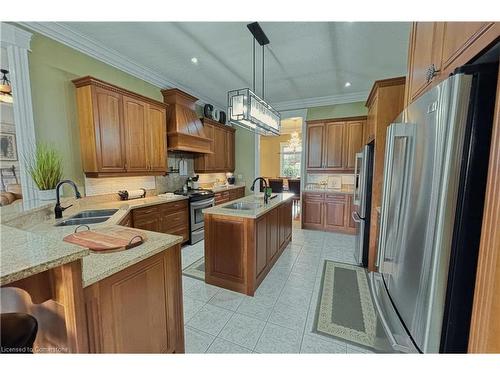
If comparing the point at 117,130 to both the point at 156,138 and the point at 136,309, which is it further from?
the point at 136,309

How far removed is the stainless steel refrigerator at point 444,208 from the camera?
0.75m

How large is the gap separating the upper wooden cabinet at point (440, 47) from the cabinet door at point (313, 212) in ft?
10.5

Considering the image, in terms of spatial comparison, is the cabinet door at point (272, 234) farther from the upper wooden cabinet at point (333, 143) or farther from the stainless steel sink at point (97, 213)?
the upper wooden cabinet at point (333, 143)

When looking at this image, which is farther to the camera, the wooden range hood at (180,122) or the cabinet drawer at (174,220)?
the wooden range hood at (180,122)

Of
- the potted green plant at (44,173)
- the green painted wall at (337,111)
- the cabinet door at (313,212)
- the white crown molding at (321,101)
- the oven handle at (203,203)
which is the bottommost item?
the cabinet door at (313,212)

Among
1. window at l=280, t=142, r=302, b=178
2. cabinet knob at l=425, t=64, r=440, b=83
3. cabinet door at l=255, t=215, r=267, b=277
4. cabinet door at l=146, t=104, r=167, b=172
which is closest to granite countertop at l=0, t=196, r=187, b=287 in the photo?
cabinet door at l=255, t=215, r=267, b=277

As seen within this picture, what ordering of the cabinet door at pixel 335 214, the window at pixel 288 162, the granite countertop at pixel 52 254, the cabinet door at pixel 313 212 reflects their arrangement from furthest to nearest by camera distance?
the window at pixel 288 162 < the cabinet door at pixel 313 212 < the cabinet door at pixel 335 214 < the granite countertop at pixel 52 254

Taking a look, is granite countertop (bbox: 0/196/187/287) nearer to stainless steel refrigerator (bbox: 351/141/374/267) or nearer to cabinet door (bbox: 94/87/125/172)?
cabinet door (bbox: 94/87/125/172)

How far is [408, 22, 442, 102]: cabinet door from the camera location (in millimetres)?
1140

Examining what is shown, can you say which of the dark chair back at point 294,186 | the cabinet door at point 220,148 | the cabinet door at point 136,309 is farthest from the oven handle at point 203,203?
the dark chair back at point 294,186

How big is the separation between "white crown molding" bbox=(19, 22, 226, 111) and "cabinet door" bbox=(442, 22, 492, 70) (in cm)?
354

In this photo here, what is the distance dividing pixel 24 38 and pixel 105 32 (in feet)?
2.50

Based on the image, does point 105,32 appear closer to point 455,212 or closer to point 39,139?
point 39,139

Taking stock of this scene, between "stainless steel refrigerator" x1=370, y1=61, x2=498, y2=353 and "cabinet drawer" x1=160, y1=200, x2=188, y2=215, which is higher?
"stainless steel refrigerator" x1=370, y1=61, x2=498, y2=353
